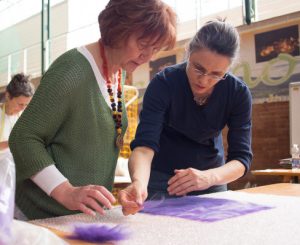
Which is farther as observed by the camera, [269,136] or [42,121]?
[269,136]

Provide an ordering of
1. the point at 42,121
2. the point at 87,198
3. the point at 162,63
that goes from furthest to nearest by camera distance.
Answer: the point at 162,63 → the point at 42,121 → the point at 87,198

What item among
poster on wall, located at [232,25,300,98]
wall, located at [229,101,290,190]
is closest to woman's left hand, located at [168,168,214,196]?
wall, located at [229,101,290,190]

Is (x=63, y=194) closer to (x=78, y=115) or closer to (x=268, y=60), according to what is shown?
(x=78, y=115)

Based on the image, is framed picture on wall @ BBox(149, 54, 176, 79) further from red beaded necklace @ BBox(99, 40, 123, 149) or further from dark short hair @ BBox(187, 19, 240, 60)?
red beaded necklace @ BBox(99, 40, 123, 149)

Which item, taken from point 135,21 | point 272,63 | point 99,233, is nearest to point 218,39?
point 135,21

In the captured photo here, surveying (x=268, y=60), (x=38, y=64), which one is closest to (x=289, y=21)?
(x=268, y=60)

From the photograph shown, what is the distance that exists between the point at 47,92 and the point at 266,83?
3.97 meters

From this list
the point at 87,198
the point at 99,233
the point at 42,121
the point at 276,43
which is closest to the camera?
the point at 99,233

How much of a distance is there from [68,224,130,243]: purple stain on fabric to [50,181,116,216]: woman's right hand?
6cm

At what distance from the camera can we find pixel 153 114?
4.25ft

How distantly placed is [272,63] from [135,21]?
382 cm

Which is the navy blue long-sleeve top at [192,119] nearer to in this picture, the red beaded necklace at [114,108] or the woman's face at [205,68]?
the woman's face at [205,68]

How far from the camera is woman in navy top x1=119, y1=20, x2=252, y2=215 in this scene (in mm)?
1262

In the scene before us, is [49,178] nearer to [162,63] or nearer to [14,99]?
[14,99]
